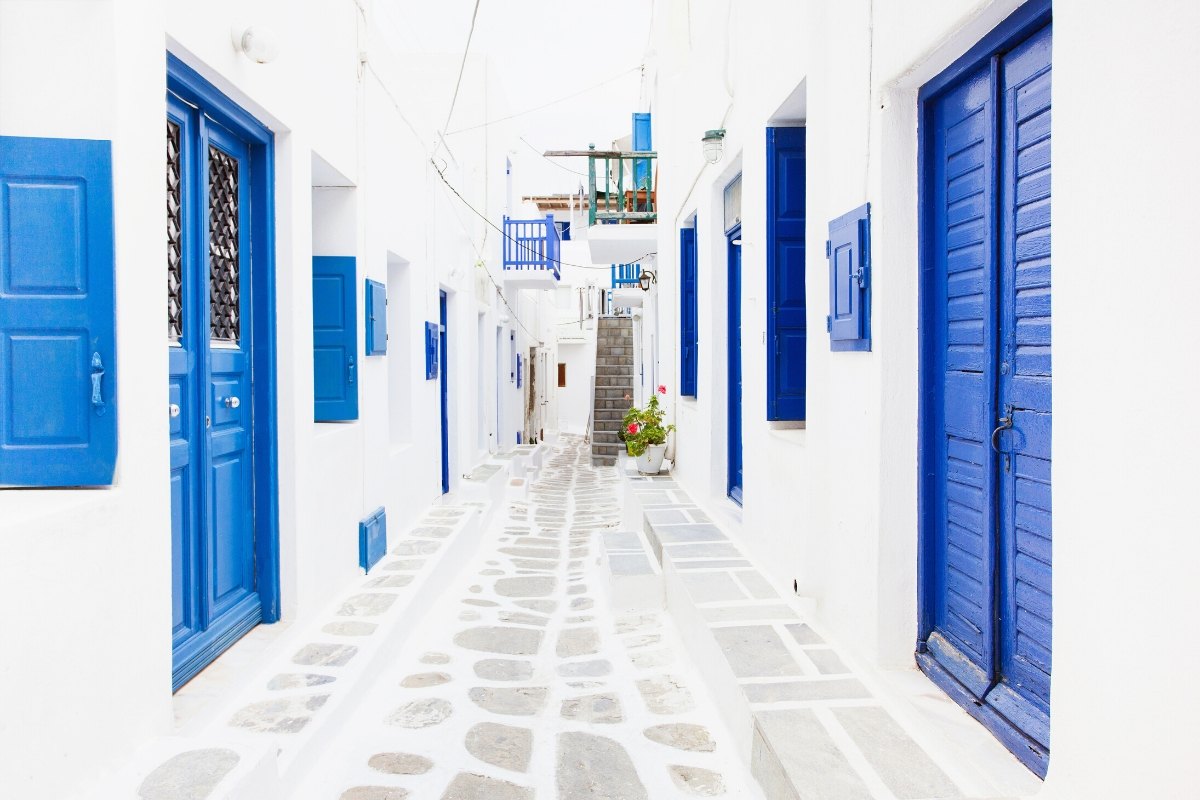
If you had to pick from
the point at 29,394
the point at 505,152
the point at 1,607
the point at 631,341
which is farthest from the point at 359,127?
the point at 631,341

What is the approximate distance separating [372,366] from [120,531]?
3279 mm

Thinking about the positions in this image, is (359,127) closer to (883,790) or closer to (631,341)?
(883,790)

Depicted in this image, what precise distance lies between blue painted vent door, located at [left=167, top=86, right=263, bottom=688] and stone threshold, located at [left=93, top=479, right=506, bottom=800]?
32 centimetres

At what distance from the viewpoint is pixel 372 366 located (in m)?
5.66

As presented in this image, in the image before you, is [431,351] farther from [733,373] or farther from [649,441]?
[733,373]

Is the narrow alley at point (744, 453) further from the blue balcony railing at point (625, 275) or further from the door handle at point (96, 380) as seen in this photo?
the blue balcony railing at point (625, 275)

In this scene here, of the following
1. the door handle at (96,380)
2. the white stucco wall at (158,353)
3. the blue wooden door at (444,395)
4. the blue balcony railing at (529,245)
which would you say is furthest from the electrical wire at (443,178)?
the door handle at (96,380)

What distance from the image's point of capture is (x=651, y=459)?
27.8ft

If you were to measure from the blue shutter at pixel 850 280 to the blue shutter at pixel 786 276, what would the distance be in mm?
1059

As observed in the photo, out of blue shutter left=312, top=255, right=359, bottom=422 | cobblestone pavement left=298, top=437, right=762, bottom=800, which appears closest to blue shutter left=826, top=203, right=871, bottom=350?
cobblestone pavement left=298, top=437, right=762, bottom=800

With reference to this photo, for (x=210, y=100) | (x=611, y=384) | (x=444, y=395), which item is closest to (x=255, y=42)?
(x=210, y=100)

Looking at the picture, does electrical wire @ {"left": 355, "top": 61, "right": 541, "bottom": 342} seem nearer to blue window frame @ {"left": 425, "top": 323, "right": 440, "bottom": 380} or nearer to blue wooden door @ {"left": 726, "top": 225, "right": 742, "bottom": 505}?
blue window frame @ {"left": 425, "top": 323, "right": 440, "bottom": 380}

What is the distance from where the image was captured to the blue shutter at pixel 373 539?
5.06m

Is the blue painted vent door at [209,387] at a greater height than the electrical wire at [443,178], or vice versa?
the electrical wire at [443,178]
